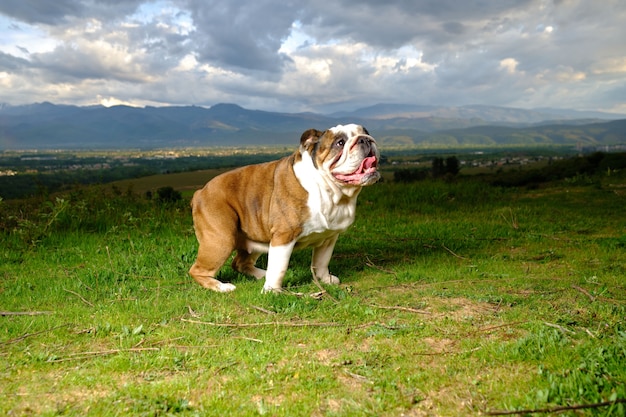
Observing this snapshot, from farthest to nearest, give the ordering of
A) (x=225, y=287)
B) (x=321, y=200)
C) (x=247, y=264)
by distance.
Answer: (x=247, y=264) < (x=225, y=287) < (x=321, y=200)

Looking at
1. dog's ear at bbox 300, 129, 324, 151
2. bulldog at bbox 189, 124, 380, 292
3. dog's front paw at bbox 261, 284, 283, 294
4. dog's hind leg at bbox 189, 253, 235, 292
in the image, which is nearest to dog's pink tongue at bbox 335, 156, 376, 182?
bulldog at bbox 189, 124, 380, 292

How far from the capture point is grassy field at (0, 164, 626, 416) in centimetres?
377

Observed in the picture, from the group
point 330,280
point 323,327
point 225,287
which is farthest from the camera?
point 330,280

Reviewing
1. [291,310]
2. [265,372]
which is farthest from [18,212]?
[265,372]

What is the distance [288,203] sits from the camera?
6422 millimetres

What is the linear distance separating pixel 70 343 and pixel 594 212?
11.6 meters

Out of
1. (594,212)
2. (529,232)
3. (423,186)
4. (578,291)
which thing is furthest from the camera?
(423,186)

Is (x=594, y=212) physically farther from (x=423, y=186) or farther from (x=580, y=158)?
(x=580, y=158)

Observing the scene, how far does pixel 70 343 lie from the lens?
201 inches

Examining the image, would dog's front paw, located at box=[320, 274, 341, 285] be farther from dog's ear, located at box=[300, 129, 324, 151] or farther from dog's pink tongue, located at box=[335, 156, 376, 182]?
dog's ear, located at box=[300, 129, 324, 151]

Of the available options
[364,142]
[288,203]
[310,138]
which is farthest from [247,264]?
[364,142]

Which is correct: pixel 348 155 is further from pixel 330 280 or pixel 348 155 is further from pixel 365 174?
pixel 330 280

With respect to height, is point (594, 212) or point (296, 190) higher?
point (296, 190)

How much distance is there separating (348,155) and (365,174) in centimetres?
28
